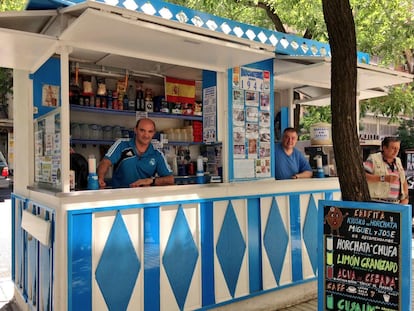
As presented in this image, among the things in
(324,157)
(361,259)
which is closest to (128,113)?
(324,157)

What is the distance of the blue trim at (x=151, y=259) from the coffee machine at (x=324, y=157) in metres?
2.71

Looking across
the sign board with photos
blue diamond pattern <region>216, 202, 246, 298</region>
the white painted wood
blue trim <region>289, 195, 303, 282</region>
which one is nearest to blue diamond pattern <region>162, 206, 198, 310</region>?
blue diamond pattern <region>216, 202, 246, 298</region>

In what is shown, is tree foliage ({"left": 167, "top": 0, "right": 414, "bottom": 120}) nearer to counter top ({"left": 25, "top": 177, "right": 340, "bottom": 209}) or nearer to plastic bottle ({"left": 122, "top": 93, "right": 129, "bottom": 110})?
plastic bottle ({"left": 122, "top": 93, "right": 129, "bottom": 110})

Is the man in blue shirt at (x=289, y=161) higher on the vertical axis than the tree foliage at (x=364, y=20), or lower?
lower

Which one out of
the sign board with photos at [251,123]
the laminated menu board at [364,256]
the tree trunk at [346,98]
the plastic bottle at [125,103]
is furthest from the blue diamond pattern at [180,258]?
the plastic bottle at [125,103]

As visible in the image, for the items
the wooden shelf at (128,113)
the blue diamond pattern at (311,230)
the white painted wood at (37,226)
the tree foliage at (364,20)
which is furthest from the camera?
the tree foliage at (364,20)

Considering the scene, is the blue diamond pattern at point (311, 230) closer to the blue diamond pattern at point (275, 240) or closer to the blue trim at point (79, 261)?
the blue diamond pattern at point (275, 240)

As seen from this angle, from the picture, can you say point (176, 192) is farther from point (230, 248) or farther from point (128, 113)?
point (128, 113)

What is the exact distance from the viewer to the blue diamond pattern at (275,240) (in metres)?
4.38

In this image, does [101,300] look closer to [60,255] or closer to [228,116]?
[60,255]

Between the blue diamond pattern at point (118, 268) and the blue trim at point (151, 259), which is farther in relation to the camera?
the blue trim at point (151, 259)

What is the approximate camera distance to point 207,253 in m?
3.92

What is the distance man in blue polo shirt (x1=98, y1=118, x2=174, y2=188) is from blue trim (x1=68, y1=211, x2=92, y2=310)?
45.6 inches

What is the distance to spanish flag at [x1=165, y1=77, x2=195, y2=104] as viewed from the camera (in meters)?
5.65
